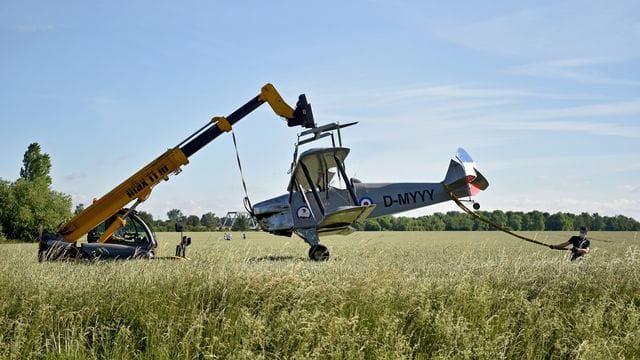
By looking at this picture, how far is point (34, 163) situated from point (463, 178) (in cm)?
5157

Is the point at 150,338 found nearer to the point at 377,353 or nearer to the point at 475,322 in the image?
the point at 377,353

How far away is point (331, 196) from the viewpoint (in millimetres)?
15484

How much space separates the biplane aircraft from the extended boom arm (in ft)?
3.59

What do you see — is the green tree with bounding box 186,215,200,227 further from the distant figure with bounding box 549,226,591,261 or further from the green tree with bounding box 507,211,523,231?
the distant figure with bounding box 549,226,591,261

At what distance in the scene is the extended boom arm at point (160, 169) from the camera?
1285 cm

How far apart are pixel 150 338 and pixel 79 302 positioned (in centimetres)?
127

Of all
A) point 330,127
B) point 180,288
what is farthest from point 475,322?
point 330,127

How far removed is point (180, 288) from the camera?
23.9 ft

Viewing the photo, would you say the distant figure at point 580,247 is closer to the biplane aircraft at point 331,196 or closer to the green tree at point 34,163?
the biplane aircraft at point 331,196

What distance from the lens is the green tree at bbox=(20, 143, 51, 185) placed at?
56438 mm

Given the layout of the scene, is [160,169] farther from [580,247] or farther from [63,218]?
[63,218]

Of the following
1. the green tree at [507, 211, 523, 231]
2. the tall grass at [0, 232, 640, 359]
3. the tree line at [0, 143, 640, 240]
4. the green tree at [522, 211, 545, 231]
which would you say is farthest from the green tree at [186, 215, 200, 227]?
the tall grass at [0, 232, 640, 359]

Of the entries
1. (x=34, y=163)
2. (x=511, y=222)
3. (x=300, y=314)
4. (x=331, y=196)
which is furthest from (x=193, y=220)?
(x=300, y=314)

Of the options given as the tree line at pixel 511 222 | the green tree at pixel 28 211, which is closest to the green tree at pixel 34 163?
the green tree at pixel 28 211
